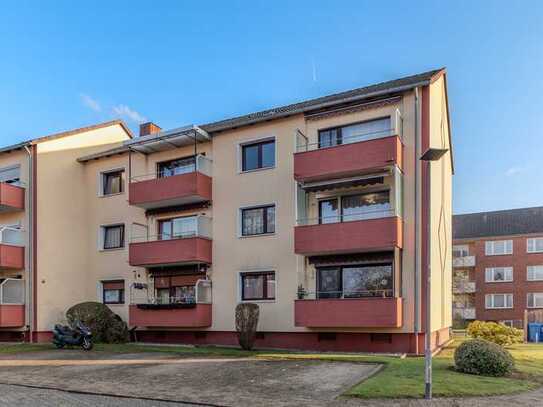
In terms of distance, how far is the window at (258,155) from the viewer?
21703 mm

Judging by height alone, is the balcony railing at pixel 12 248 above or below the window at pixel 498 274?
above

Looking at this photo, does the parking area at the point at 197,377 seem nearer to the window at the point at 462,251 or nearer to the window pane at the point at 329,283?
the window pane at the point at 329,283

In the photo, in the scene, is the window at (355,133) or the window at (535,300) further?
the window at (535,300)

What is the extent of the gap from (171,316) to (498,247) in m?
41.1

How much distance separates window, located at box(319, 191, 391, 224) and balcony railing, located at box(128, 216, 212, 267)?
5302 millimetres

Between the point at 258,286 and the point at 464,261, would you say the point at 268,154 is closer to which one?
the point at 258,286

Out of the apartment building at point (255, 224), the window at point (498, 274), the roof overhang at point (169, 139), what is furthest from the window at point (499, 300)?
the roof overhang at point (169, 139)

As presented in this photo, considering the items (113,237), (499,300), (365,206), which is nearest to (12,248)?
(113,237)

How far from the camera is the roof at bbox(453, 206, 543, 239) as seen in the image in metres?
51.5

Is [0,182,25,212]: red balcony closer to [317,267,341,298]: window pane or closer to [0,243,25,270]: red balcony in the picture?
[0,243,25,270]: red balcony

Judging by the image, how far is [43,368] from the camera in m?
15.6

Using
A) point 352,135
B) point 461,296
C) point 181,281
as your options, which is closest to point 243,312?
point 181,281

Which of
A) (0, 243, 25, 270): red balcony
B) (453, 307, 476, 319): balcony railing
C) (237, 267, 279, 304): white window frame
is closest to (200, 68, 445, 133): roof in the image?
(237, 267, 279, 304): white window frame

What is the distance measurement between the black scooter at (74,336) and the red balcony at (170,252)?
3780 mm
